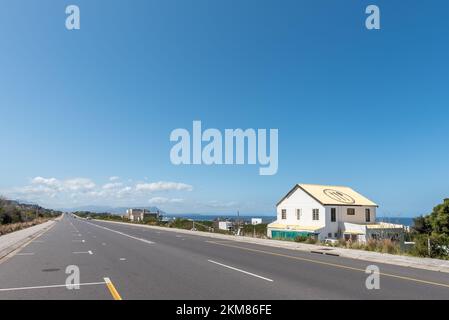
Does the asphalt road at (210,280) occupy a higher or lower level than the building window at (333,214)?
lower

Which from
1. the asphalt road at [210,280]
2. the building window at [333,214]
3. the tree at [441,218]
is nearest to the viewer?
the asphalt road at [210,280]

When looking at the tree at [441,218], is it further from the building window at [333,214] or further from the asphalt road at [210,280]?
the building window at [333,214]

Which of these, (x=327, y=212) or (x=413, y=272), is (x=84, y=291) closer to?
(x=413, y=272)

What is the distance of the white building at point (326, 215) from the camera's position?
1754 inches

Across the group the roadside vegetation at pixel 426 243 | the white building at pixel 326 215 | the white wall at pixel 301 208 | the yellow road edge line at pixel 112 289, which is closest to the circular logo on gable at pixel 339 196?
the white building at pixel 326 215

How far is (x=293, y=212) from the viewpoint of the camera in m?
49.9

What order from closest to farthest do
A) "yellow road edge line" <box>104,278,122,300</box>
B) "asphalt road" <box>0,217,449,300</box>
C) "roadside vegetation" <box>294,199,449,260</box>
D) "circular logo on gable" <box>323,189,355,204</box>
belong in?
"yellow road edge line" <box>104,278,122,300</box> → "asphalt road" <box>0,217,449,300</box> → "roadside vegetation" <box>294,199,449,260</box> → "circular logo on gable" <box>323,189,355,204</box>

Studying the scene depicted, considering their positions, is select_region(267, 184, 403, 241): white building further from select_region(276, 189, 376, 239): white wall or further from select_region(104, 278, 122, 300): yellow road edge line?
select_region(104, 278, 122, 300): yellow road edge line

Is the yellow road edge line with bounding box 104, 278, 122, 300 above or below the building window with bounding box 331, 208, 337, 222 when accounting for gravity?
below

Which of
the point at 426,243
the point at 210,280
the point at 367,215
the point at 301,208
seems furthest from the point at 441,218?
the point at 301,208

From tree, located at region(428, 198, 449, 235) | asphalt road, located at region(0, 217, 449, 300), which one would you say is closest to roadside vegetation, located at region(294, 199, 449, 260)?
tree, located at region(428, 198, 449, 235)

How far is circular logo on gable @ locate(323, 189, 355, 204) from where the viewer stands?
158 feet

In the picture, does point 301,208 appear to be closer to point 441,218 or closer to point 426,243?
point 441,218

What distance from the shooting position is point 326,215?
4512cm
